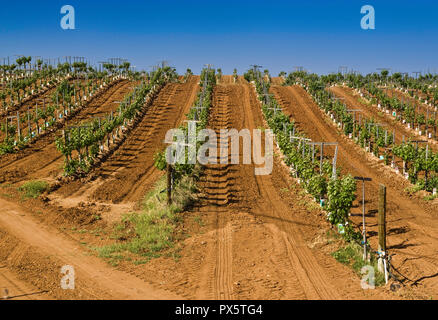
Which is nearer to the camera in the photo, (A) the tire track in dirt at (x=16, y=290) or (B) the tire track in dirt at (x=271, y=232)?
(A) the tire track in dirt at (x=16, y=290)

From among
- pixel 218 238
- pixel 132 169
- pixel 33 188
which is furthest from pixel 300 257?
pixel 132 169

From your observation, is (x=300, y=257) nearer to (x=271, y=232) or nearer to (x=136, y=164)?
(x=271, y=232)

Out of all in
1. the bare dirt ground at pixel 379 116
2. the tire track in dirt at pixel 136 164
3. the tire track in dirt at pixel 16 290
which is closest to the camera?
the tire track in dirt at pixel 16 290

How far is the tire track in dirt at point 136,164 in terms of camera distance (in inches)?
937

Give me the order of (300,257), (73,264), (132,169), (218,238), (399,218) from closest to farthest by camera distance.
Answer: (73,264)
(300,257)
(218,238)
(399,218)
(132,169)

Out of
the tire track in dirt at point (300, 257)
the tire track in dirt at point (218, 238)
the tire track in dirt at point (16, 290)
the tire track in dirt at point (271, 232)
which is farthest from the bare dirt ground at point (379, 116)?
the tire track in dirt at point (16, 290)

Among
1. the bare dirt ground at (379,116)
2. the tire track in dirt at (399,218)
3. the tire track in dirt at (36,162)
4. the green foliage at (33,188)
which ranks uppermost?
the bare dirt ground at (379,116)

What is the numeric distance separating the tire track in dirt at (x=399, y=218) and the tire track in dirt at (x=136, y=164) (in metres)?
12.3

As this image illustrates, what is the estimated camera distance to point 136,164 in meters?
30.9

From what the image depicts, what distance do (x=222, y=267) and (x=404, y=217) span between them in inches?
447

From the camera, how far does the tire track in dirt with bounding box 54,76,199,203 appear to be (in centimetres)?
2380

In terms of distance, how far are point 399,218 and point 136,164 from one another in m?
17.8

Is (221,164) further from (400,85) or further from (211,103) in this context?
(400,85)

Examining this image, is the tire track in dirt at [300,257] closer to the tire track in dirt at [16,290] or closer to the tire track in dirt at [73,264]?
the tire track in dirt at [73,264]
